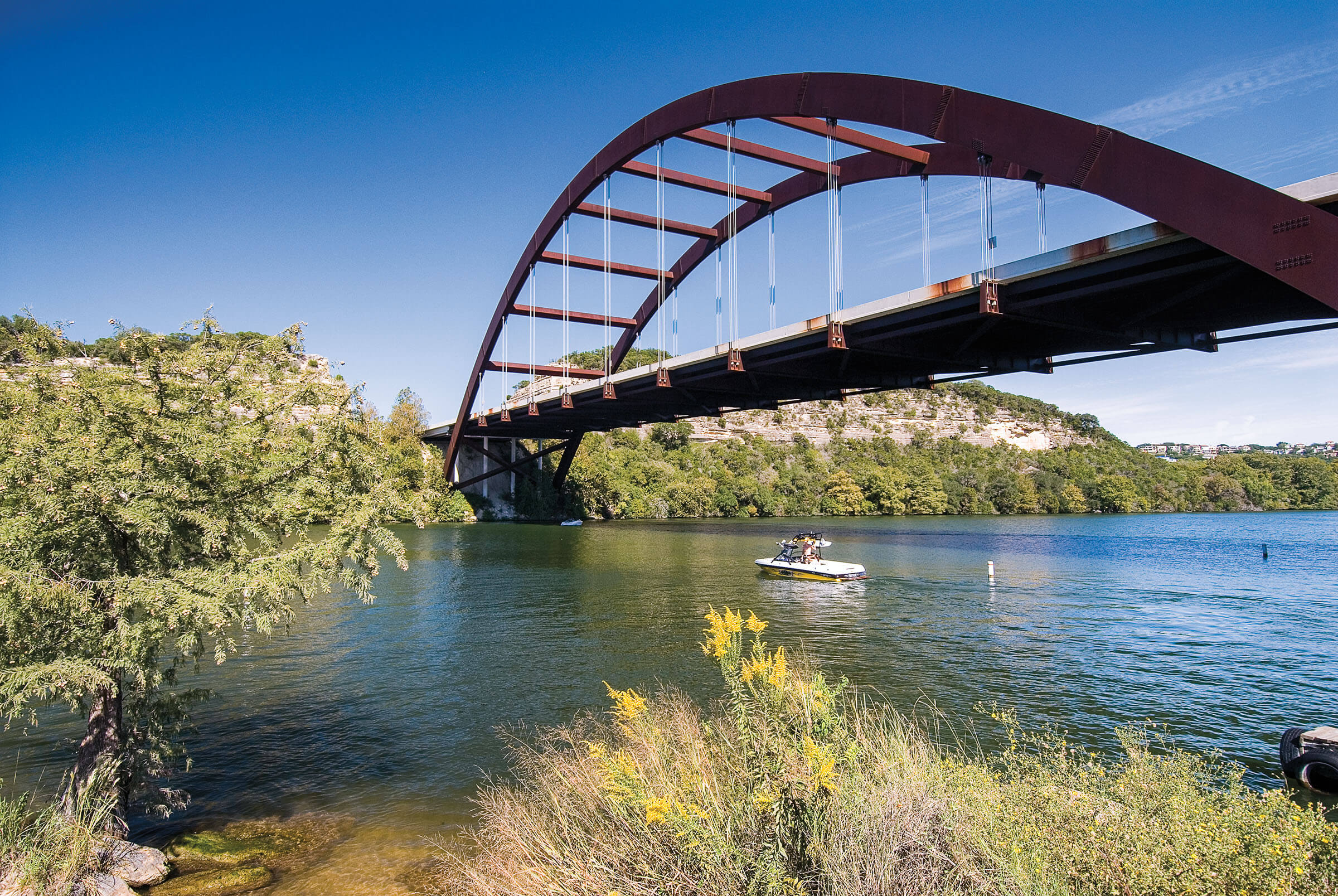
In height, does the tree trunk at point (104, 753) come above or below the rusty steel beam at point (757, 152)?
below

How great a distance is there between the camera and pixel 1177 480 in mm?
95312

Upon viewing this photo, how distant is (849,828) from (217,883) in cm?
549

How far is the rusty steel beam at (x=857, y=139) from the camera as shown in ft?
65.9

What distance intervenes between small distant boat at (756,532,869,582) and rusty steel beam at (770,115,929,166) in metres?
13.2

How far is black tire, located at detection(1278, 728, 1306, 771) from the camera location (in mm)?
8422

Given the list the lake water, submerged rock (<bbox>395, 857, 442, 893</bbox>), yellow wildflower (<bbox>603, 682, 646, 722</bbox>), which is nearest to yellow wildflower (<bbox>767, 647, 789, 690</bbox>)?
yellow wildflower (<bbox>603, 682, 646, 722</bbox>)

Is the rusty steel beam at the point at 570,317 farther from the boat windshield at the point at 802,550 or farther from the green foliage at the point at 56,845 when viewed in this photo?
the green foliage at the point at 56,845

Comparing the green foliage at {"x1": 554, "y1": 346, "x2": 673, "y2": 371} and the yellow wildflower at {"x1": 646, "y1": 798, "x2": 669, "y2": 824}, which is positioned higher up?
the green foliage at {"x1": 554, "y1": 346, "x2": 673, "y2": 371}

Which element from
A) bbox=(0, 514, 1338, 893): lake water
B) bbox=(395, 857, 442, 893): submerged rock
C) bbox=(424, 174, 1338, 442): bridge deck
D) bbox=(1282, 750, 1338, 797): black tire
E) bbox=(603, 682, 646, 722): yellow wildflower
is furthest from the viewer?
bbox=(424, 174, 1338, 442): bridge deck

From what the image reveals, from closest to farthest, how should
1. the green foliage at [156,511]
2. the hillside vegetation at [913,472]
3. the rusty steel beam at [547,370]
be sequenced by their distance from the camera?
the green foliage at [156,511]
the rusty steel beam at [547,370]
the hillside vegetation at [913,472]

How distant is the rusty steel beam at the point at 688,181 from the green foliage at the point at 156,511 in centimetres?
2290

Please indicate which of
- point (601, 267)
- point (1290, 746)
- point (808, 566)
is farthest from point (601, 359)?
point (1290, 746)

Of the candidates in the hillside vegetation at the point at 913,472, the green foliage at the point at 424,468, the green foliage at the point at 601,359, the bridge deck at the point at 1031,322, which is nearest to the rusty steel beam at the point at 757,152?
the bridge deck at the point at 1031,322

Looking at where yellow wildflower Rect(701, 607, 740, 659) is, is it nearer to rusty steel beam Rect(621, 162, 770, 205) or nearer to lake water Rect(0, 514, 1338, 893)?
lake water Rect(0, 514, 1338, 893)
